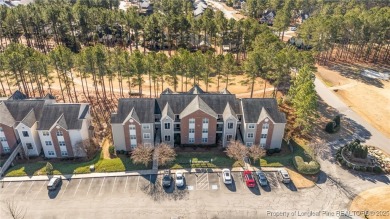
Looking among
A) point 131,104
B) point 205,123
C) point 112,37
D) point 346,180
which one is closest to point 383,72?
point 346,180

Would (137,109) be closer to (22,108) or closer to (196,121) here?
(196,121)

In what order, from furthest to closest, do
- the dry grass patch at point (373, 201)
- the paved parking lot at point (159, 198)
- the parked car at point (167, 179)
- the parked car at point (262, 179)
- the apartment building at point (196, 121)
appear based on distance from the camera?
the apartment building at point (196, 121) → the parked car at point (262, 179) → the parked car at point (167, 179) → the dry grass patch at point (373, 201) → the paved parking lot at point (159, 198)

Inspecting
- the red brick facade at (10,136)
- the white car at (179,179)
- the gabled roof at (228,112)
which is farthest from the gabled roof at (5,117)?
the gabled roof at (228,112)

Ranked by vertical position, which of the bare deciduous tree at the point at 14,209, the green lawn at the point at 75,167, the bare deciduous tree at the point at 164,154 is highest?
the bare deciduous tree at the point at 164,154

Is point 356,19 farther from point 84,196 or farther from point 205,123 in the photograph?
point 84,196

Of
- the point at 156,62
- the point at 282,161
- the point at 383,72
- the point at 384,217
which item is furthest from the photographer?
the point at 383,72

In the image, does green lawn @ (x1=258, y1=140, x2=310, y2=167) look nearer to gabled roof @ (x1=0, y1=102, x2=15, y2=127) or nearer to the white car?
the white car

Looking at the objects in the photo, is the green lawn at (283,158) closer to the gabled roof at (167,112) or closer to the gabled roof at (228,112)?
the gabled roof at (228,112)
